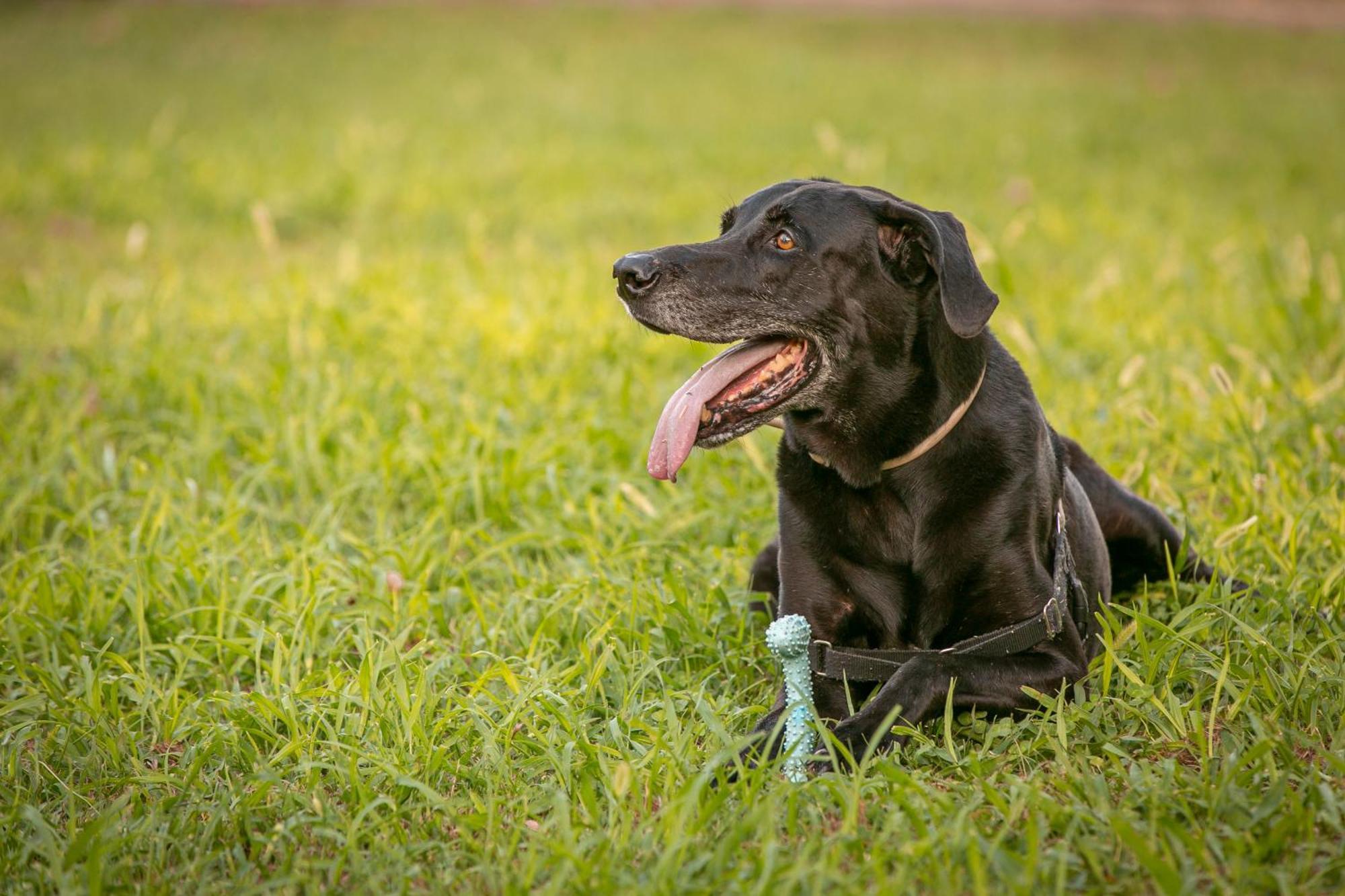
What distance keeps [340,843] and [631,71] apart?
14791mm

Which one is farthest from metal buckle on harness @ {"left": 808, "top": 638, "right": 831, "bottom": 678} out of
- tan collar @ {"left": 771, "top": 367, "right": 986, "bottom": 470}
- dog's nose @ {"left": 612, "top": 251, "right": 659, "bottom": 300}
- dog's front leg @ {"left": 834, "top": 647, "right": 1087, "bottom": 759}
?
dog's nose @ {"left": 612, "top": 251, "right": 659, "bottom": 300}

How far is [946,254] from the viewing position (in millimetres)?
2691

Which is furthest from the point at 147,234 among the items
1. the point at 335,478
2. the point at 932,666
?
the point at 932,666

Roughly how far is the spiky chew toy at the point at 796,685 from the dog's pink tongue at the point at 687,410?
43 centimetres

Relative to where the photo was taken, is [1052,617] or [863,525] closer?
[1052,617]

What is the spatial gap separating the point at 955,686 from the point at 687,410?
865 mm

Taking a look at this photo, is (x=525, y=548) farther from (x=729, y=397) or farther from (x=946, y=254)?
(x=946, y=254)

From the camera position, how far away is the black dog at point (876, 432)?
9.06ft

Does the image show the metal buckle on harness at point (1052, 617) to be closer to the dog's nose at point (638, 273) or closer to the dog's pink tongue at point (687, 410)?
the dog's pink tongue at point (687, 410)

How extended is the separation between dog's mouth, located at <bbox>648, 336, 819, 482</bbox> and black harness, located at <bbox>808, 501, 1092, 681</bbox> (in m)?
0.54

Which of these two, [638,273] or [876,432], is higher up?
[638,273]

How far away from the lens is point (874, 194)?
2852mm

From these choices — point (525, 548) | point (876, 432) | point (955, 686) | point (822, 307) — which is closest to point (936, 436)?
point (876, 432)

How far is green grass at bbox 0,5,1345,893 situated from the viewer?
7.61ft
